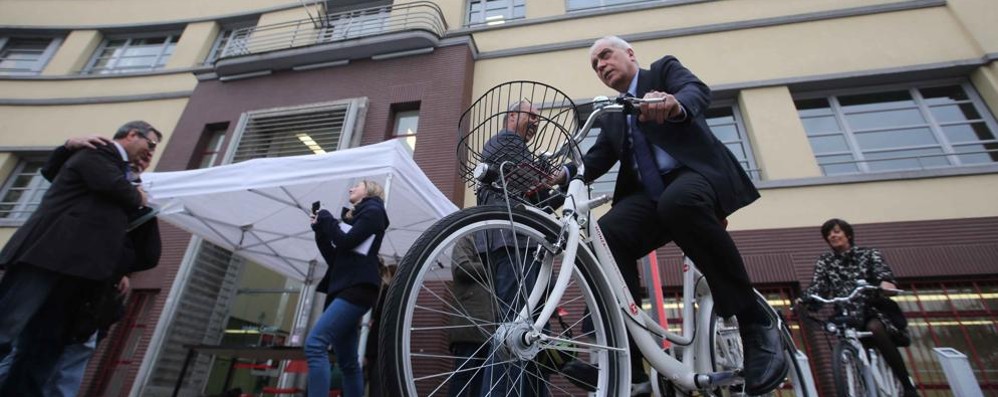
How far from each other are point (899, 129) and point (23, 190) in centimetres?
1507

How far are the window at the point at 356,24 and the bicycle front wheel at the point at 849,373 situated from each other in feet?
28.1

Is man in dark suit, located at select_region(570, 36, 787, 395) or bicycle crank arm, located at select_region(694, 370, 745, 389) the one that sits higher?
man in dark suit, located at select_region(570, 36, 787, 395)

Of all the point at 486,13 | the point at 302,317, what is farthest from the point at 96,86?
the point at 486,13

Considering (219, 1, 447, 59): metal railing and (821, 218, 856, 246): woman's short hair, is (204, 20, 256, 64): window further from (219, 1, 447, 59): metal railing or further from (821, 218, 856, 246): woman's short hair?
(821, 218, 856, 246): woman's short hair

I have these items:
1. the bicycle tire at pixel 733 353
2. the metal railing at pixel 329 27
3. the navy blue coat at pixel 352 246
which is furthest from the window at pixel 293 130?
the bicycle tire at pixel 733 353

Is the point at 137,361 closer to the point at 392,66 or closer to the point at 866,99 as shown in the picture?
the point at 392,66

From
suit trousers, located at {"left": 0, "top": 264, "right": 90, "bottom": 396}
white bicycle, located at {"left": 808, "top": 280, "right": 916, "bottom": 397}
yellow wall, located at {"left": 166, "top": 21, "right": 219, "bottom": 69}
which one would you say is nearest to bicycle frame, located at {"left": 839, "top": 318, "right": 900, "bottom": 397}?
white bicycle, located at {"left": 808, "top": 280, "right": 916, "bottom": 397}

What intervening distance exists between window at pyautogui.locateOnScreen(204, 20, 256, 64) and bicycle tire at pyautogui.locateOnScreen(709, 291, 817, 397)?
9.80 meters

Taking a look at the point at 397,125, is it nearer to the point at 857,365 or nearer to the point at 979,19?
the point at 857,365

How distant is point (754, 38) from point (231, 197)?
25.0ft

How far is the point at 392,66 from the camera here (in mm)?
7734

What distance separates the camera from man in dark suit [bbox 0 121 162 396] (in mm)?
2316

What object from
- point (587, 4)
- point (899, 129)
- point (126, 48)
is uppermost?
point (126, 48)

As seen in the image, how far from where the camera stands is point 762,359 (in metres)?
1.64
